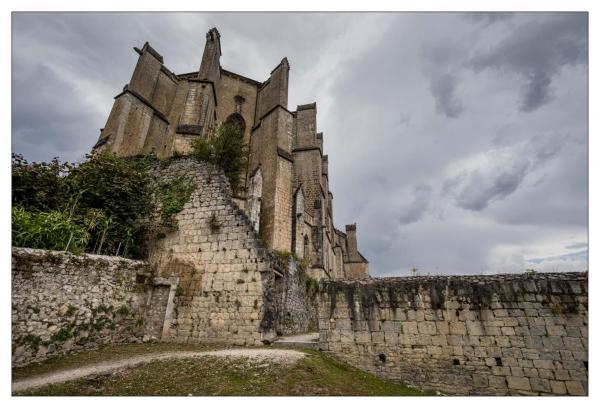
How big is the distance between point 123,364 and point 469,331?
7191mm

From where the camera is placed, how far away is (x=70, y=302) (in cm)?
646

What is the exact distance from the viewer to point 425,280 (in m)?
6.41

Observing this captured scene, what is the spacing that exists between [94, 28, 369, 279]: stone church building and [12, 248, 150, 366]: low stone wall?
25.8 feet

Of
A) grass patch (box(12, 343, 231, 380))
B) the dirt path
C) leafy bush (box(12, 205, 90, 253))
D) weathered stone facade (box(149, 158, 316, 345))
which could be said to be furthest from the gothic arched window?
the dirt path

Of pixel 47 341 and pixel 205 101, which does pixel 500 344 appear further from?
pixel 205 101

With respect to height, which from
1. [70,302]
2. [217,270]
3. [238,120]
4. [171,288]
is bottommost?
[70,302]

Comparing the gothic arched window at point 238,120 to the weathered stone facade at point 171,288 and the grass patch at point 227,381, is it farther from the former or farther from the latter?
the grass patch at point 227,381

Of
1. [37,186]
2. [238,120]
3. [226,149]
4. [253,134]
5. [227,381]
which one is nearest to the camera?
[227,381]

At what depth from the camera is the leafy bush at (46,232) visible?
6.53m

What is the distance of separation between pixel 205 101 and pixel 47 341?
14.2 metres

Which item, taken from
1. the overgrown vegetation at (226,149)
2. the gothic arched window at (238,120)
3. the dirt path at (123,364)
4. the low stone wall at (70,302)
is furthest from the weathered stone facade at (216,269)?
the gothic arched window at (238,120)

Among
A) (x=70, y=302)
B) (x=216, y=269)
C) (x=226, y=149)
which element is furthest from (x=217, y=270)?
(x=226, y=149)

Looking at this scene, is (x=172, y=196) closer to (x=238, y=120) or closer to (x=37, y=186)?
(x=37, y=186)
